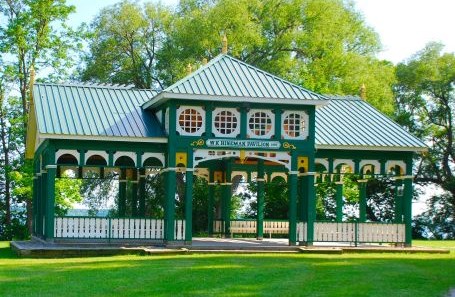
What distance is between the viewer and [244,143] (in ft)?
93.1

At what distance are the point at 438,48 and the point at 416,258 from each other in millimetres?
34904

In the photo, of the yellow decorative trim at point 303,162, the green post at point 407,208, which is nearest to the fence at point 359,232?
the green post at point 407,208

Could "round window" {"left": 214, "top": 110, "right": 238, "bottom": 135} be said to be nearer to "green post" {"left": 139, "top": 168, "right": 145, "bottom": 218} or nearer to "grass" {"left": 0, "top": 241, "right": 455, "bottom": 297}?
"grass" {"left": 0, "top": 241, "right": 455, "bottom": 297}

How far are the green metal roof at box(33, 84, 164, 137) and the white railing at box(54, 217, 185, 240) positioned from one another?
2.64m

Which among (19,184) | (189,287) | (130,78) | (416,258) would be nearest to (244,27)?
(130,78)

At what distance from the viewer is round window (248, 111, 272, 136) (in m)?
28.6

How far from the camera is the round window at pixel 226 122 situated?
28359 millimetres

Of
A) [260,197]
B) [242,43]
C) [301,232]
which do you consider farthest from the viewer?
[242,43]

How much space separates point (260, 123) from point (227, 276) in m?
9.84

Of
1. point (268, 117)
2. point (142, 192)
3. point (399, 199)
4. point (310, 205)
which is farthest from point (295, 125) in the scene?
point (142, 192)

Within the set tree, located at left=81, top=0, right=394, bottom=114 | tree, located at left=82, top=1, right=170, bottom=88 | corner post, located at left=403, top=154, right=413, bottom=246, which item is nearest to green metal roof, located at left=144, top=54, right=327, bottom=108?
corner post, located at left=403, top=154, right=413, bottom=246

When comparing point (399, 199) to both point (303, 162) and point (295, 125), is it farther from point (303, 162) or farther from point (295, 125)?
point (295, 125)

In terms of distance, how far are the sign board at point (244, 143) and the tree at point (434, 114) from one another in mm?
30239

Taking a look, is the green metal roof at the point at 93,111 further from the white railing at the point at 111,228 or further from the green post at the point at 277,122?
the green post at the point at 277,122
